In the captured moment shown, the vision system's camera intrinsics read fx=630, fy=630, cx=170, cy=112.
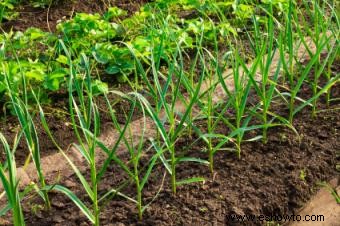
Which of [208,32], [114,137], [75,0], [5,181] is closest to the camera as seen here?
[5,181]

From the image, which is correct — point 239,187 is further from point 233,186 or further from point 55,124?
point 55,124

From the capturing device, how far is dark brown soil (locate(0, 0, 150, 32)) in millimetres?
4633

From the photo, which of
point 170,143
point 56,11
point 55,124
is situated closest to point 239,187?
point 170,143

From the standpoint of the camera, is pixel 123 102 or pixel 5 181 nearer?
pixel 5 181

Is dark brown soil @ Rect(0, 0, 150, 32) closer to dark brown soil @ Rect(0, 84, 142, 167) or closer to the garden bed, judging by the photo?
the garden bed

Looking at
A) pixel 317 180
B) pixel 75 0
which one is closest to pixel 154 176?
pixel 317 180

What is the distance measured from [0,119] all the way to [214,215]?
4.67 feet

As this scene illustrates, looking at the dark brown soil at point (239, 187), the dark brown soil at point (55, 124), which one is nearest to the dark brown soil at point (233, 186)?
the dark brown soil at point (239, 187)

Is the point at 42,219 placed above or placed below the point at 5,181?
below

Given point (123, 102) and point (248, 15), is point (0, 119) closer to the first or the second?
point (123, 102)

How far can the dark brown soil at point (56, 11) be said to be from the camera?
463 centimetres

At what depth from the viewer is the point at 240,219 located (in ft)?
8.69

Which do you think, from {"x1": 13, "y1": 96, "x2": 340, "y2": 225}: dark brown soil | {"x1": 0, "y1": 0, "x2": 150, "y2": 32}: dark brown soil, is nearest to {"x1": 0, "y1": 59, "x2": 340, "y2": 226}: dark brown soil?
{"x1": 13, "y1": 96, "x2": 340, "y2": 225}: dark brown soil

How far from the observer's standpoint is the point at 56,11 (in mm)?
4824
